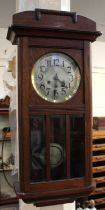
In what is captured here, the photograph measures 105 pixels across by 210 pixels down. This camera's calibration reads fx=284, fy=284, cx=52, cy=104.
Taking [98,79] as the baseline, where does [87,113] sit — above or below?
below

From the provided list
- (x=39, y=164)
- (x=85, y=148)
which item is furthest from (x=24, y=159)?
(x=85, y=148)

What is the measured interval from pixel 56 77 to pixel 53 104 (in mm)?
85

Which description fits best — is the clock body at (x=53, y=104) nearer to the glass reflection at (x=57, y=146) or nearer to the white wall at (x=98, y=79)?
the glass reflection at (x=57, y=146)

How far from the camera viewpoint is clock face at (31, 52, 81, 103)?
86cm

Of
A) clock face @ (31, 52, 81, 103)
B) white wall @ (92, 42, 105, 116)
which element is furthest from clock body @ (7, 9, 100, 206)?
white wall @ (92, 42, 105, 116)

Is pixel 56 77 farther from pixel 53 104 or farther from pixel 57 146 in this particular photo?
pixel 57 146

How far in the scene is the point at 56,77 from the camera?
88 centimetres

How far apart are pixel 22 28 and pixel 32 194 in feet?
1.56

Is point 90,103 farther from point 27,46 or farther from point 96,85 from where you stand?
point 96,85

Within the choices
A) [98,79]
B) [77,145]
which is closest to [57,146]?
[77,145]

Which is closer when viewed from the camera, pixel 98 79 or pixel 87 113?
pixel 87 113

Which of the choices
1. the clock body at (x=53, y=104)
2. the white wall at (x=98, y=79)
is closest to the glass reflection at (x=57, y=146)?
the clock body at (x=53, y=104)

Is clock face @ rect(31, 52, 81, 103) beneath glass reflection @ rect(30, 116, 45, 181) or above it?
above

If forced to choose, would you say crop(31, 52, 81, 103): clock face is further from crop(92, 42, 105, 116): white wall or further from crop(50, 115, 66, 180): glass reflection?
crop(92, 42, 105, 116): white wall
